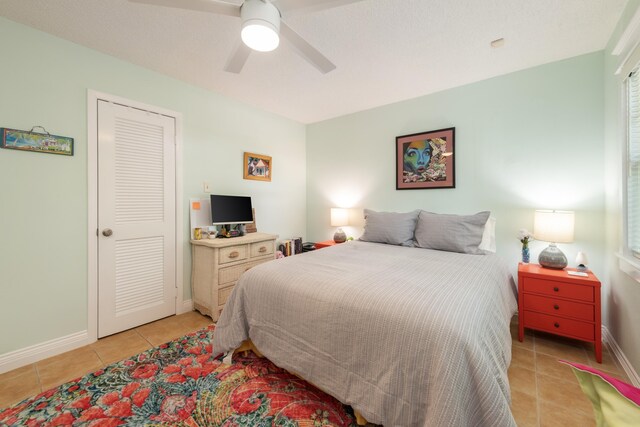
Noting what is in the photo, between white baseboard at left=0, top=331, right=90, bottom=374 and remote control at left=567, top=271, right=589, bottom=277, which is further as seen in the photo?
remote control at left=567, top=271, right=589, bottom=277

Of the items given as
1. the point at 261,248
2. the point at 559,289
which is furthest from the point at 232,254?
the point at 559,289

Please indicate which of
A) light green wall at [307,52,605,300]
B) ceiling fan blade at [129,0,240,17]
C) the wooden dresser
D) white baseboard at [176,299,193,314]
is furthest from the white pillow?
white baseboard at [176,299,193,314]

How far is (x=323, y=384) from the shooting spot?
1.36 m

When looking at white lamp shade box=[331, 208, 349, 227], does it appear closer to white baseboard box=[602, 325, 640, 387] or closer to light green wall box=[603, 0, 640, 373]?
light green wall box=[603, 0, 640, 373]

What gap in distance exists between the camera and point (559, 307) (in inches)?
79.4

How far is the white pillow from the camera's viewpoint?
2.52 meters

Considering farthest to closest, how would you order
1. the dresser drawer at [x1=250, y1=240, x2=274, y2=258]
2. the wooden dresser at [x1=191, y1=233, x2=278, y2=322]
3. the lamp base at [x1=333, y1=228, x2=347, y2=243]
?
the lamp base at [x1=333, y1=228, x2=347, y2=243] → the dresser drawer at [x1=250, y1=240, x2=274, y2=258] → the wooden dresser at [x1=191, y1=233, x2=278, y2=322]

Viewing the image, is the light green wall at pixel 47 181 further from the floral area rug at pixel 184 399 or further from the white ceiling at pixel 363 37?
the floral area rug at pixel 184 399

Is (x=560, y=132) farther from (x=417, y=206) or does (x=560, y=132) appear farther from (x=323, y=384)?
(x=323, y=384)

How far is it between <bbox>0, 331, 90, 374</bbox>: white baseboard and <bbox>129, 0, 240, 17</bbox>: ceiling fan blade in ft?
8.03

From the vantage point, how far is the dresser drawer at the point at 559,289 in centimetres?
192

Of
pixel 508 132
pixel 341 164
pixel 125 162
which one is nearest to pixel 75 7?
pixel 125 162

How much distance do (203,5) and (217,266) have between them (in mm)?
2005

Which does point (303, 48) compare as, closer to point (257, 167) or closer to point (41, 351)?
point (257, 167)
